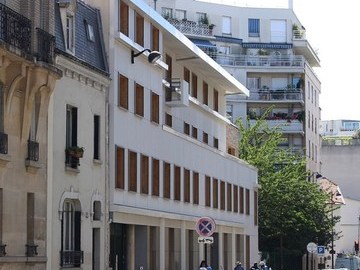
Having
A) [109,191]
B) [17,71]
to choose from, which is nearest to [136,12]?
[109,191]

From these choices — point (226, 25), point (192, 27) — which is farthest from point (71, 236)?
point (226, 25)

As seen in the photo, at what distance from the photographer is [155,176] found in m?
45.3

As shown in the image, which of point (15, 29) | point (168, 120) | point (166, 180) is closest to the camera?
point (15, 29)

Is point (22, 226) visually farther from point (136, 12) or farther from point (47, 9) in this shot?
point (136, 12)

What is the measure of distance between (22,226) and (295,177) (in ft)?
152

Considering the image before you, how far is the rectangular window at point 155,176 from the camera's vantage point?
4500cm

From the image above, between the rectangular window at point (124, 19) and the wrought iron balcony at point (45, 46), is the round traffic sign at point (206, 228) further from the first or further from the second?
the rectangular window at point (124, 19)

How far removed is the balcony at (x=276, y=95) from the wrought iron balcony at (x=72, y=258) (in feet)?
211

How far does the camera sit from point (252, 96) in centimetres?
9938

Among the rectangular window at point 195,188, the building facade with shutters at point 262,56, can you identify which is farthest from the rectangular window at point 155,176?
the building facade with shutters at point 262,56

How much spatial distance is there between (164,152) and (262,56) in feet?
178

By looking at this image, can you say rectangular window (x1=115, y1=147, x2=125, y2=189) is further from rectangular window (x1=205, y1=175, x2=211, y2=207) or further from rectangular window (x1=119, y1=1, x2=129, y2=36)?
rectangular window (x1=205, y1=175, x2=211, y2=207)

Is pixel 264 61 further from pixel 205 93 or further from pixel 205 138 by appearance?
pixel 205 138

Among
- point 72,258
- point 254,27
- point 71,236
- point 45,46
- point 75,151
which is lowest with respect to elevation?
point 72,258
